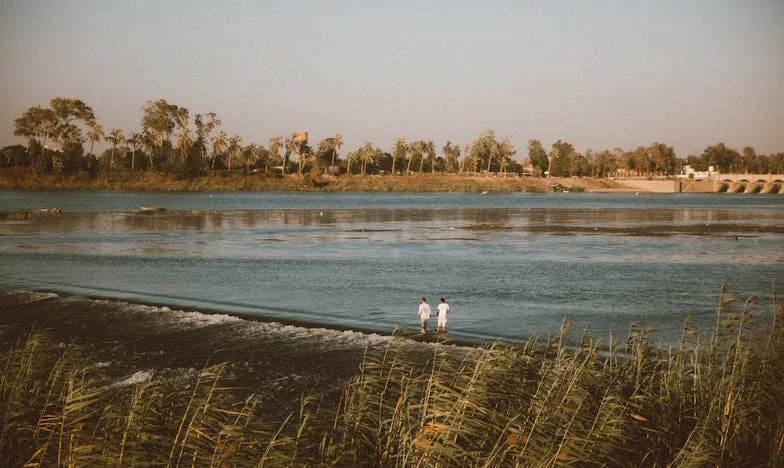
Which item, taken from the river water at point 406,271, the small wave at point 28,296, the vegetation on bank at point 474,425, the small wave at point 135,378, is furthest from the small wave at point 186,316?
the vegetation on bank at point 474,425

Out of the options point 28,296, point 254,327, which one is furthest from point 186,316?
point 28,296

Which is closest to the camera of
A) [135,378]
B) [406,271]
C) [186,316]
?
[135,378]

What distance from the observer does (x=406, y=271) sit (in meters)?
52.9

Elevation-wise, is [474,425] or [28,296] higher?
[474,425]

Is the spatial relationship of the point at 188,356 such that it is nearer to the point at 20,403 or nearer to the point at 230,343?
the point at 230,343

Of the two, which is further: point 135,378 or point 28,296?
point 28,296

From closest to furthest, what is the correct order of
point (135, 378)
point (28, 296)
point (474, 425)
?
point (474, 425)
point (135, 378)
point (28, 296)

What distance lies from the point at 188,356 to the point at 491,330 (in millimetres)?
12751

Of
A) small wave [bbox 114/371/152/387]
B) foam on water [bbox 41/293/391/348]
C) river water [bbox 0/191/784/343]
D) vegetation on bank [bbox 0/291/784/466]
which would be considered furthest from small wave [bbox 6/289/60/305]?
vegetation on bank [bbox 0/291/784/466]

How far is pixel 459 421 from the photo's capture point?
12734 mm

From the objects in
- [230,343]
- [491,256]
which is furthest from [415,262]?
[230,343]

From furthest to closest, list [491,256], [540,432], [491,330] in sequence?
[491,256]
[491,330]
[540,432]

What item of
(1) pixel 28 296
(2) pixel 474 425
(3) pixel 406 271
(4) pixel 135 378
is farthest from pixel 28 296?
(2) pixel 474 425

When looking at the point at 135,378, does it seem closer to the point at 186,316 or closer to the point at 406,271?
the point at 186,316
